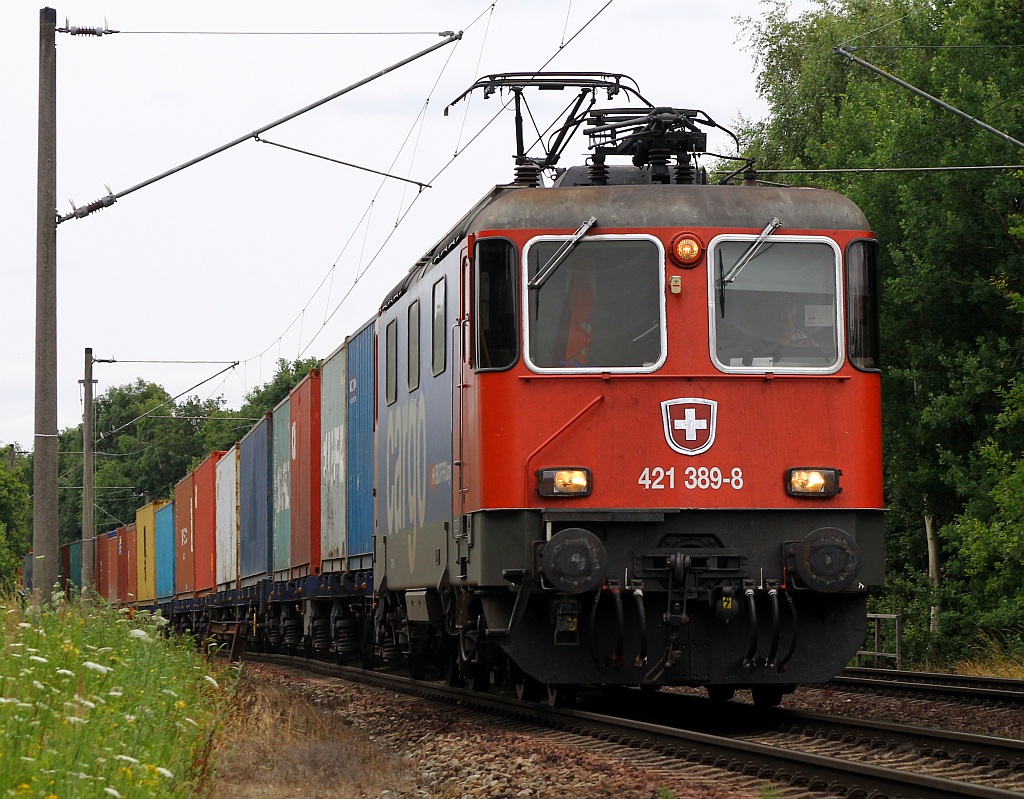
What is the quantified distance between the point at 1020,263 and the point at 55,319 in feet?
54.8

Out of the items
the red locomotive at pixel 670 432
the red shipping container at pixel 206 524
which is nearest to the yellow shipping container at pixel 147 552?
the red shipping container at pixel 206 524

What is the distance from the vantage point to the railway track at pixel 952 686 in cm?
1134

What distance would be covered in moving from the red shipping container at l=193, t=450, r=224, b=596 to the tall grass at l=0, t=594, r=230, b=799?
808 inches

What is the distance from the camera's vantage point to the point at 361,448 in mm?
15711

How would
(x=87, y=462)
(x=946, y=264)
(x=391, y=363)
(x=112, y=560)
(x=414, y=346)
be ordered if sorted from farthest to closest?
1. (x=112, y=560)
2. (x=87, y=462)
3. (x=946, y=264)
4. (x=391, y=363)
5. (x=414, y=346)

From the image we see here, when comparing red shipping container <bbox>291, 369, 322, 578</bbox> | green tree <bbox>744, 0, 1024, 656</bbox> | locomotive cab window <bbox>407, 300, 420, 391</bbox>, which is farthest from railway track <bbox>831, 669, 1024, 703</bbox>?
green tree <bbox>744, 0, 1024, 656</bbox>

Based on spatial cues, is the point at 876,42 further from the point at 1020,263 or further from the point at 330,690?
the point at 330,690

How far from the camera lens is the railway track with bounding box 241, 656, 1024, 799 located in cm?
694

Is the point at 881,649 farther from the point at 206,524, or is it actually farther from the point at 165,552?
the point at 165,552

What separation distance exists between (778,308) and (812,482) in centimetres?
112

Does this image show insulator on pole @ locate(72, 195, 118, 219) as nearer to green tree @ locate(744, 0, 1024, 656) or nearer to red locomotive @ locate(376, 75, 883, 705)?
red locomotive @ locate(376, 75, 883, 705)

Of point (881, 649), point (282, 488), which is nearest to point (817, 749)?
point (881, 649)

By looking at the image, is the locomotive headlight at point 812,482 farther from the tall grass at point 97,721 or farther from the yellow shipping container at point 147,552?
the yellow shipping container at point 147,552

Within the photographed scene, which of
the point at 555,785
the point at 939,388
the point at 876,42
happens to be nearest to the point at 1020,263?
the point at 939,388
